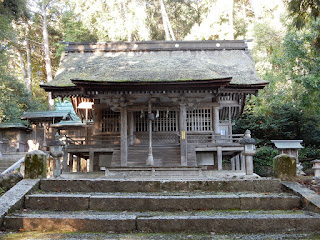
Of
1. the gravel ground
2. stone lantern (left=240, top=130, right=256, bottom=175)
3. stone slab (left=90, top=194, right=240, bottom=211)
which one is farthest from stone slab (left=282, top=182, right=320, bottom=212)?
stone lantern (left=240, top=130, right=256, bottom=175)

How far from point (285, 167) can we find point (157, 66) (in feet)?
33.1

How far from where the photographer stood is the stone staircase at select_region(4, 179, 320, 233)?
4.75 m

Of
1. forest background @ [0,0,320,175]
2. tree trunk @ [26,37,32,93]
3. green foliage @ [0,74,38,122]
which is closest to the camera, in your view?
forest background @ [0,0,320,175]

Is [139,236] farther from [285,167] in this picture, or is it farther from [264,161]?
[264,161]

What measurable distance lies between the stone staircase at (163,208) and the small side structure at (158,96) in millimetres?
6018

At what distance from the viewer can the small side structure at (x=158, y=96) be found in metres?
13.6

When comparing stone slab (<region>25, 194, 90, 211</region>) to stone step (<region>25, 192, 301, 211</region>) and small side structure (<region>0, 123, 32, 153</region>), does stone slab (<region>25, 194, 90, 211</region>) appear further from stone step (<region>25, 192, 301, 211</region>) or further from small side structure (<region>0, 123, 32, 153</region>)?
small side structure (<region>0, 123, 32, 153</region>)

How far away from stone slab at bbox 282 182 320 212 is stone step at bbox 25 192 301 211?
0.15 meters

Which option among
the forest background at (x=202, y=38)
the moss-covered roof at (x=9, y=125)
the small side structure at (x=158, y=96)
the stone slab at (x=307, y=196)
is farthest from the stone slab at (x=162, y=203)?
the moss-covered roof at (x=9, y=125)

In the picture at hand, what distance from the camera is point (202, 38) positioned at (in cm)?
3191

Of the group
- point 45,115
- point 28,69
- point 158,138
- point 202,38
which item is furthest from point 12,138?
point 202,38

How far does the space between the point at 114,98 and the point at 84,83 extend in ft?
5.26

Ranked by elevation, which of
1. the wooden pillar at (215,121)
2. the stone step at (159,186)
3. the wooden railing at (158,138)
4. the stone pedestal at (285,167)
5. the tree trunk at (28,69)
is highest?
the tree trunk at (28,69)

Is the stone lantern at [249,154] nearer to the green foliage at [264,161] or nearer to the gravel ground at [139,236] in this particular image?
the gravel ground at [139,236]
